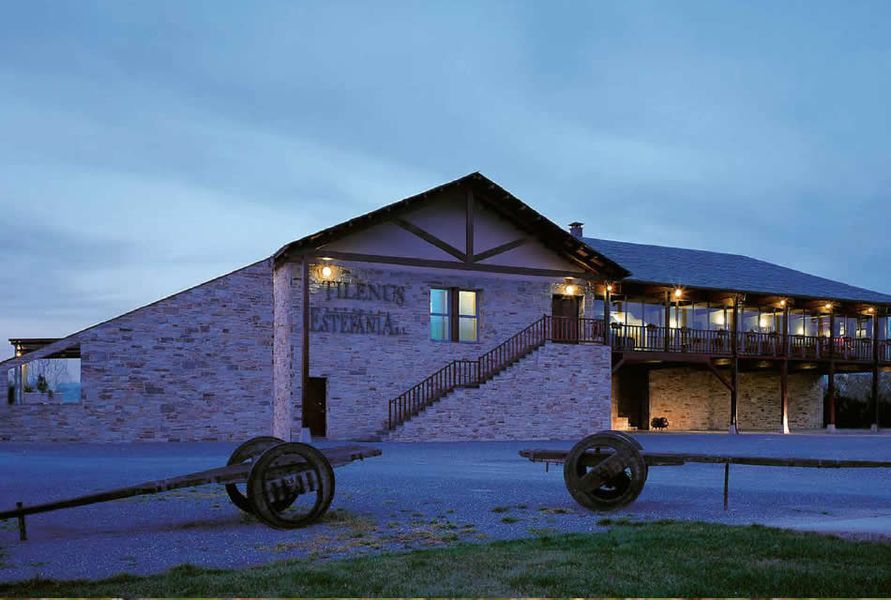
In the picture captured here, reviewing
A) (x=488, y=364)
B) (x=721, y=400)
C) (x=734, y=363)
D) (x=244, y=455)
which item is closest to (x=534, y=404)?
A: (x=488, y=364)

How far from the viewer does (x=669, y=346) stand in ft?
103

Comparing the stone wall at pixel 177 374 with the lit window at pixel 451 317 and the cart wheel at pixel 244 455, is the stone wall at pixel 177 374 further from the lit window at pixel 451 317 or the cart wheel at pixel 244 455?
the cart wheel at pixel 244 455

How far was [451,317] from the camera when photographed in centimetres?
2741

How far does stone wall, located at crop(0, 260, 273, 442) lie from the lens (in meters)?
24.5

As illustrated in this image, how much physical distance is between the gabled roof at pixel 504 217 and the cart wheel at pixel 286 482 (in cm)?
1562

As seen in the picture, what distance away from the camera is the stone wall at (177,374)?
24.5 meters

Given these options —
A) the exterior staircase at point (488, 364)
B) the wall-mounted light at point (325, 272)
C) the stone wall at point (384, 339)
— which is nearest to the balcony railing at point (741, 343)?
the exterior staircase at point (488, 364)

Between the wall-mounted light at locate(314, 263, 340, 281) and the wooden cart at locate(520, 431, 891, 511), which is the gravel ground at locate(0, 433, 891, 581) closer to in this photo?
the wooden cart at locate(520, 431, 891, 511)

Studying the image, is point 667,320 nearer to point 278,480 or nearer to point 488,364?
point 488,364

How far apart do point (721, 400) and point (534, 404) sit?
11937 mm

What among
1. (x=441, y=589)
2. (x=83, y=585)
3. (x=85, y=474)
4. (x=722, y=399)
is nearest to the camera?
(x=441, y=589)

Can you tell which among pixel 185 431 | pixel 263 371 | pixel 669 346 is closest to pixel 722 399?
pixel 669 346

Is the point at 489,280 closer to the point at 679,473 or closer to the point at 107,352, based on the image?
the point at 107,352

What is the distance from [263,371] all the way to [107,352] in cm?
428
